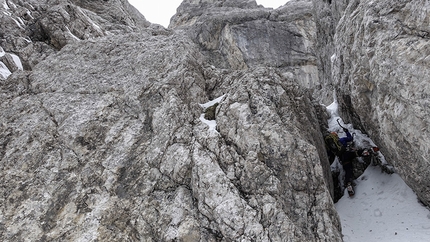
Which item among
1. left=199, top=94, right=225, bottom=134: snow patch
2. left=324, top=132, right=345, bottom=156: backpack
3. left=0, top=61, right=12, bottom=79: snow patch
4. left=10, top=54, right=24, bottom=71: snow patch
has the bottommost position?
left=324, top=132, right=345, bottom=156: backpack

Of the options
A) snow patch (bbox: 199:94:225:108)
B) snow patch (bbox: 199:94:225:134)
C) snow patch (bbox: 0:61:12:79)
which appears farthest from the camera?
snow patch (bbox: 0:61:12:79)

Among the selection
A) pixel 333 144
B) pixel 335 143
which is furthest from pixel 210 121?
pixel 333 144

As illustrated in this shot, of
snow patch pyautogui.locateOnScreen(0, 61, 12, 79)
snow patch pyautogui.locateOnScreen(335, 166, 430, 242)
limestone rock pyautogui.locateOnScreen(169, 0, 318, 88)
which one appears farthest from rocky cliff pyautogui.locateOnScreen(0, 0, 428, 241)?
limestone rock pyautogui.locateOnScreen(169, 0, 318, 88)

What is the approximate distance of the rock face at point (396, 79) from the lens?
8.78m

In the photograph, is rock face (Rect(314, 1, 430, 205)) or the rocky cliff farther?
the rocky cliff

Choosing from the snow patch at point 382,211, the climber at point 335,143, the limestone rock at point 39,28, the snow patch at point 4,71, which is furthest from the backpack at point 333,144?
the snow patch at point 4,71

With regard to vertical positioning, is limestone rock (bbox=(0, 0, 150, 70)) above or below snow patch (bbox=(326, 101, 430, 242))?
above

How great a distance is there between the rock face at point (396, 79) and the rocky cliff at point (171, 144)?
0.08m

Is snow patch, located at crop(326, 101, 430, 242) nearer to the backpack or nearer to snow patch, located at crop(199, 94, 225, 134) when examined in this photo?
the backpack

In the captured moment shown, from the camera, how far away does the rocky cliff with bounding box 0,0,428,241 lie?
8.99 m

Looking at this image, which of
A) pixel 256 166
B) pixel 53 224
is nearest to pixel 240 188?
pixel 256 166

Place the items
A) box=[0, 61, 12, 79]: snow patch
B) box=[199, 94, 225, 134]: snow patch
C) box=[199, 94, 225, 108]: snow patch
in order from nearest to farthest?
box=[199, 94, 225, 134]: snow patch
box=[199, 94, 225, 108]: snow patch
box=[0, 61, 12, 79]: snow patch

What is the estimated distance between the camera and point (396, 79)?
31.2 ft

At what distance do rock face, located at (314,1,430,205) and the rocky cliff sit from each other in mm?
85
